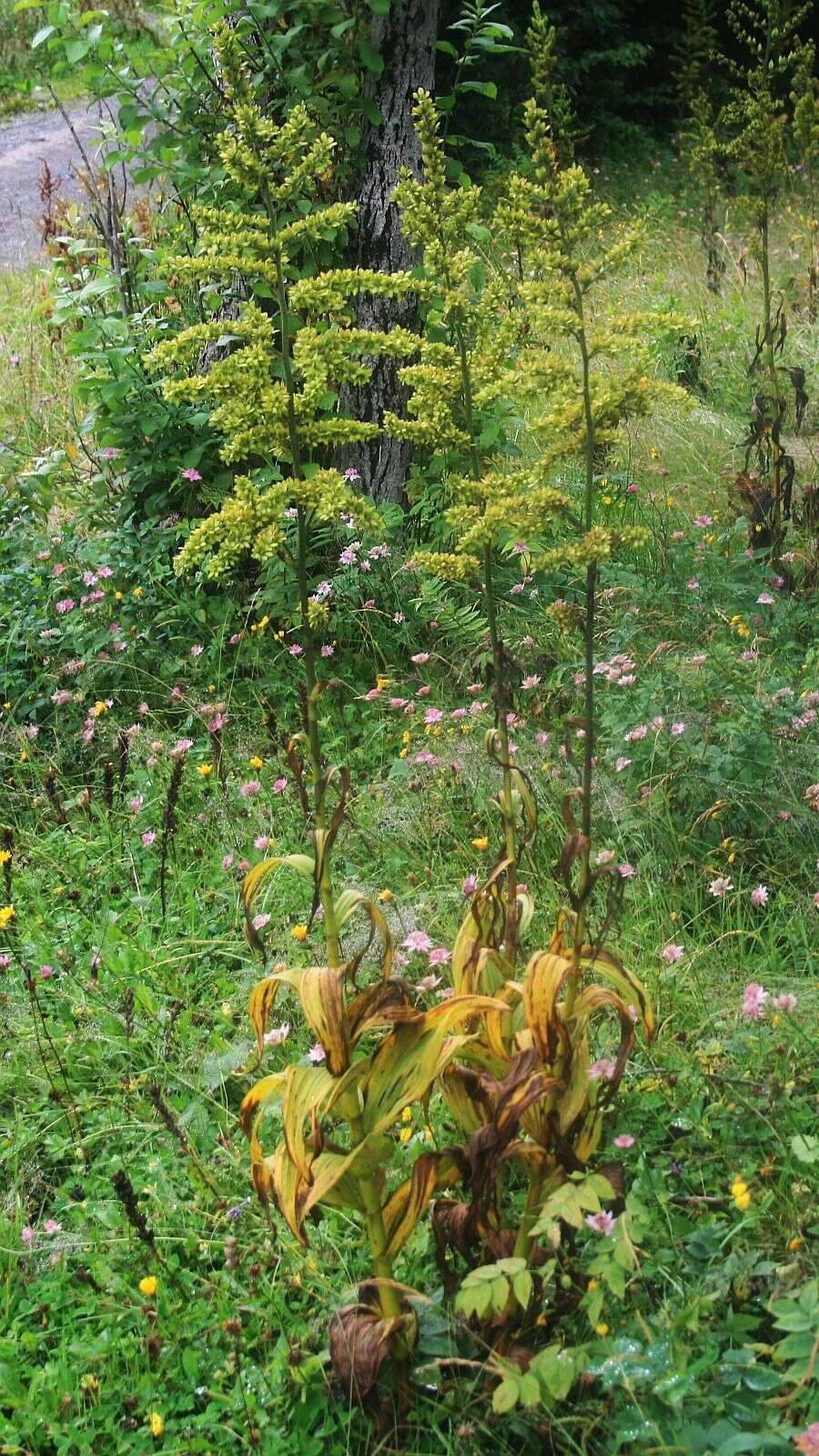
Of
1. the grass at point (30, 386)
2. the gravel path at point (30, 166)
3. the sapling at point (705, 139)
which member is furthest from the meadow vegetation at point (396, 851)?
the gravel path at point (30, 166)

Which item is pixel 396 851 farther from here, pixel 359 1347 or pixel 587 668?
pixel 359 1347

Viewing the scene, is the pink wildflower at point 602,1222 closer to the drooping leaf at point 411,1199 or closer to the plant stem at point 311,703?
the drooping leaf at point 411,1199

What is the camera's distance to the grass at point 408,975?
2068mm

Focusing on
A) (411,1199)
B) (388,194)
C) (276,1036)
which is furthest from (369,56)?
(411,1199)

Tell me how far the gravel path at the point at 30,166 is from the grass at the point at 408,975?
679 centimetres

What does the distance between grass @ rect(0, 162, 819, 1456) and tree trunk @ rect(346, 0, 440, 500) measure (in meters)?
0.61

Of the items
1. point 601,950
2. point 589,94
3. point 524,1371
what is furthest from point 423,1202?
point 589,94

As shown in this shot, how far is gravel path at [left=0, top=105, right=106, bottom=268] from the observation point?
35.4 feet

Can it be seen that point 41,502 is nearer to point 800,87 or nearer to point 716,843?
point 716,843

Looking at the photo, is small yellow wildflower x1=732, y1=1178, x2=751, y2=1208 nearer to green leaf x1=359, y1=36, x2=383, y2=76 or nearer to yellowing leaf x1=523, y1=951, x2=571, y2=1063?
yellowing leaf x1=523, y1=951, x2=571, y2=1063

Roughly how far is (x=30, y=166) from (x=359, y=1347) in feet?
43.2

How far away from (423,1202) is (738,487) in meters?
3.25

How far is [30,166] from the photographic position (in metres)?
12.8

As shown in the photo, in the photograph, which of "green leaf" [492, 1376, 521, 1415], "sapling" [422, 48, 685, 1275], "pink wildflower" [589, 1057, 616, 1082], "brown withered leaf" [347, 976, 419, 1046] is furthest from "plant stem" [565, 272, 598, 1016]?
"green leaf" [492, 1376, 521, 1415]
